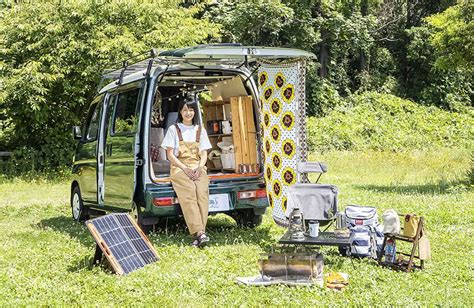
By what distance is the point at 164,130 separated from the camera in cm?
887

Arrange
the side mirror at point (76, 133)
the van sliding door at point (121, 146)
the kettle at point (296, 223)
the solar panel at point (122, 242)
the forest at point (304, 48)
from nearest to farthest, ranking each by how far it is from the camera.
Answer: the solar panel at point (122, 242)
the kettle at point (296, 223)
the van sliding door at point (121, 146)
the side mirror at point (76, 133)
the forest at point (304, 48)

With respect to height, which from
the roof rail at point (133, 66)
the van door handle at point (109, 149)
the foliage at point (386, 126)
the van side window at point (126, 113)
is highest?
the roof rail at point (133, 66)

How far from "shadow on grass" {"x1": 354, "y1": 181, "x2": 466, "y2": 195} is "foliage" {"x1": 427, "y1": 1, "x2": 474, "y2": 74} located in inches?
99.2

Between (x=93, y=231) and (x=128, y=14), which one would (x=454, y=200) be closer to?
(x=93, y=231)

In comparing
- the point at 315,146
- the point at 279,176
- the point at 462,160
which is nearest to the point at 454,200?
the point at 279,176

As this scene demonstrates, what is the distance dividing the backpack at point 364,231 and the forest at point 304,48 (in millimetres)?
7352

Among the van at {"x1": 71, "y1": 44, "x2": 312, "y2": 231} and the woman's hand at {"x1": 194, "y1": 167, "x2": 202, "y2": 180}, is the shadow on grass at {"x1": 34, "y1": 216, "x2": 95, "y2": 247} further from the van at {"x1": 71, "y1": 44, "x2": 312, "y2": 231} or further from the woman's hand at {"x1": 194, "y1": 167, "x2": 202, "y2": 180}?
the woman's hand at {"x1": 194, "y1": 167, "x2": 202, "y2": 180}

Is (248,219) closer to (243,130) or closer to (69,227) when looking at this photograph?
(243,130)

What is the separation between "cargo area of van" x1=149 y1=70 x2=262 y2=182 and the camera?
Answer: 808 centimetres

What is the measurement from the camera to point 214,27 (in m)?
19.0

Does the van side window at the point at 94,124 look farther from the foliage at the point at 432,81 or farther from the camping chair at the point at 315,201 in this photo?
the foliage at the point at 432,81

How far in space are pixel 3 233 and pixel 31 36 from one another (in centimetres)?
883

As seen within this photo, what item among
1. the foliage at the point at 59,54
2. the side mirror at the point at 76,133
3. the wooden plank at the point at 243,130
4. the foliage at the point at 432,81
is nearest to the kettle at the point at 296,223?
the wooden plank at the point at 243,130

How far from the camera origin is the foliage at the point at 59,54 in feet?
51.6
